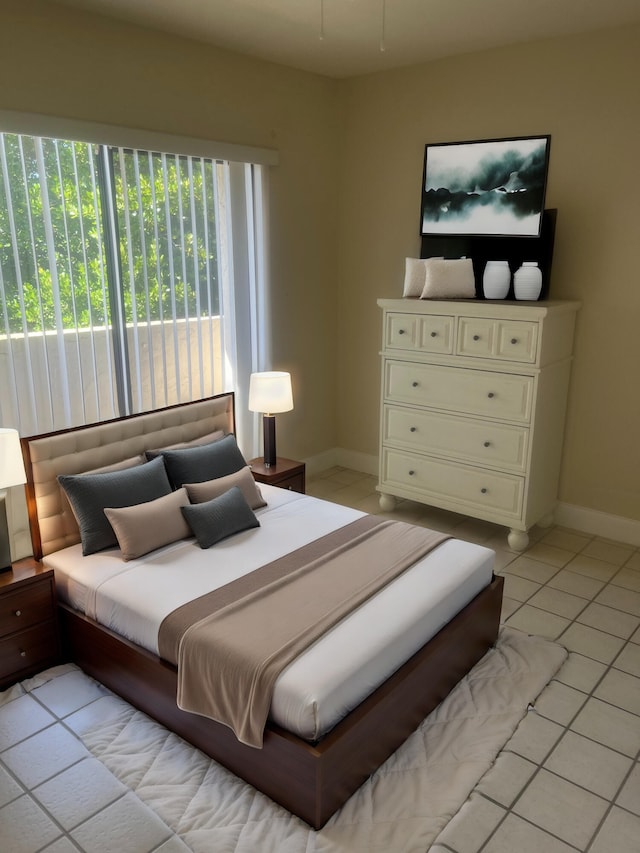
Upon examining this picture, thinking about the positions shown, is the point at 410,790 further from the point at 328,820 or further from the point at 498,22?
the point at 498,22

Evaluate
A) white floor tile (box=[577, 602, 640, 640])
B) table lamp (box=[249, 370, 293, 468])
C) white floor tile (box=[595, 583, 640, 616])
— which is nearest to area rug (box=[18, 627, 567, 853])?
white floor tile (box=[577, 602, 640, 640])

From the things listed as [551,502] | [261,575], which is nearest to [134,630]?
[261,575]

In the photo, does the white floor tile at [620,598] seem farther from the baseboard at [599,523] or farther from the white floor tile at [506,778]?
the white floor tile at [506,778]

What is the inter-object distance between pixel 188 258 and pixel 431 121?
6.18 feet

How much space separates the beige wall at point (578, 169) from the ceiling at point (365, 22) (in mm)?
184

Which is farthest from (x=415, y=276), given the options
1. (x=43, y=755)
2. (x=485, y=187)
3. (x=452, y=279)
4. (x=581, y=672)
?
(x=43, y=755)

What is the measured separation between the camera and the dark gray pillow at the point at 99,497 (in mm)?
2900

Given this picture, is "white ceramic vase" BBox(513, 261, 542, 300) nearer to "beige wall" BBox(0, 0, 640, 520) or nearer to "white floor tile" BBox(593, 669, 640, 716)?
"beige wall" BBox(0, 0, 640, 520)

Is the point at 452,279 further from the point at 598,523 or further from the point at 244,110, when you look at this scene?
the point at 598,523

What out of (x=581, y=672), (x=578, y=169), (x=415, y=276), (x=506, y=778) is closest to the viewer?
(x=506, y=778)

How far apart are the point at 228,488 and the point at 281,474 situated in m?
0.67

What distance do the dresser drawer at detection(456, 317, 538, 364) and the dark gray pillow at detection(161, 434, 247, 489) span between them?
4.83 ft

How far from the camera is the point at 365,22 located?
349 centimetres

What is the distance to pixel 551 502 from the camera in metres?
4.20
